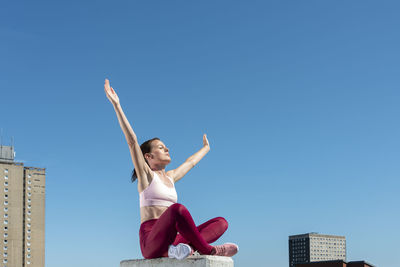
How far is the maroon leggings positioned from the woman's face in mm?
1000

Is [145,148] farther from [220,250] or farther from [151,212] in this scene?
[220,250]

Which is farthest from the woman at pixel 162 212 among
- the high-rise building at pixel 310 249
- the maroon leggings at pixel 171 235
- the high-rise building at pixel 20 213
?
the high-rise building at pixel 310 249

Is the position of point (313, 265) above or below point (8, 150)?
below

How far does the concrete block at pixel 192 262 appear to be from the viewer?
20.4ft

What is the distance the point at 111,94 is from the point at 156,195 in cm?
142

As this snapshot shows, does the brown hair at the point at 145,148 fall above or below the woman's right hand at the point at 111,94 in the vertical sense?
below

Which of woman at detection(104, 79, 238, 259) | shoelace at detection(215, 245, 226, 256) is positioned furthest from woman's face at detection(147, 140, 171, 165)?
shoelace at detection(215, 245, 226, 256)

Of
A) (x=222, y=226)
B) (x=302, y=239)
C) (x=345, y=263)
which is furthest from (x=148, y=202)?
(x=302, y=239)

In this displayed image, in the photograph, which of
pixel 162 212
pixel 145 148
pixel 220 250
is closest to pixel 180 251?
pixel 220 250

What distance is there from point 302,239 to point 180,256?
186067 mm

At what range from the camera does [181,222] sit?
6422mm

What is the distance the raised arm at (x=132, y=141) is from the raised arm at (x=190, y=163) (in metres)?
0.69

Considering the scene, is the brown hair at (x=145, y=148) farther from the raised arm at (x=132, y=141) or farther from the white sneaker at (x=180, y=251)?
the white sneaker at (x=180, y=251)

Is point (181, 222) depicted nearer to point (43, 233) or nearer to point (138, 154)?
point (138, 154)
